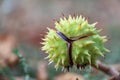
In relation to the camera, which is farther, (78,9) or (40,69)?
(78,9)

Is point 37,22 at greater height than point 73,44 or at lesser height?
greater

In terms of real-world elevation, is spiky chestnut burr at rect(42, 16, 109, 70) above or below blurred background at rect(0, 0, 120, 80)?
below

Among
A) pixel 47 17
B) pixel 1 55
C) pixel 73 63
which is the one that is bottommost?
pixel 73 63

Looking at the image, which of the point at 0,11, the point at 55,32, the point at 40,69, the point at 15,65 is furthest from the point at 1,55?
the point at 55,32

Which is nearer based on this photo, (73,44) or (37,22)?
(73,44)

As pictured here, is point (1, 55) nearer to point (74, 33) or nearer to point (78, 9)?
point (78, 9)
